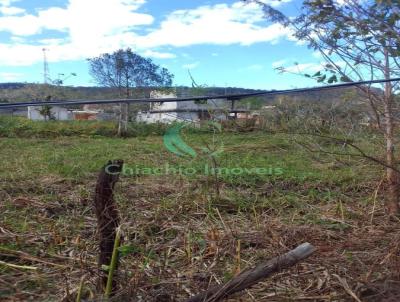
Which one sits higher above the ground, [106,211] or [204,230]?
[106,211]

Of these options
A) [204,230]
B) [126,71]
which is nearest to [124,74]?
[126,71]

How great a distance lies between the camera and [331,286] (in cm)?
180

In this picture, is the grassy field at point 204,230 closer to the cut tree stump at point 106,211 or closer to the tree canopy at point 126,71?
the cut tree stump at point 106,211

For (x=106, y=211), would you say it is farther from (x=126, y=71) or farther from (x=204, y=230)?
(x=126, y=71)

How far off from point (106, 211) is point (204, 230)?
1.20m

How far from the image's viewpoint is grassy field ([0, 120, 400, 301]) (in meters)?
1.78

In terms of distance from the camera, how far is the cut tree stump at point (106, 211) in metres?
1.54

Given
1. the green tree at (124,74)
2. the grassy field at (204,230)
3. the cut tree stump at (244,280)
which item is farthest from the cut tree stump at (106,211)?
the green tree at (124,74)

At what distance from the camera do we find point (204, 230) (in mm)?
2666

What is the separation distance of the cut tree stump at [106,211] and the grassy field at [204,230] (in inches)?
3.5

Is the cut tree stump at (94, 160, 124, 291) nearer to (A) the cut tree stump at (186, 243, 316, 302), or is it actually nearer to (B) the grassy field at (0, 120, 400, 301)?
(B) the grassy field at (0, 120, 400, 301)

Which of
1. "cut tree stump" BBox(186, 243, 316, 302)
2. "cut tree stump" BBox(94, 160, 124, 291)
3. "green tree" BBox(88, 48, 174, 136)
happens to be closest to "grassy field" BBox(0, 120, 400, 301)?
"cut tree stump" BBox(94, 160, 124, 291)

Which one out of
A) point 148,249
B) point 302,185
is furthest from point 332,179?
point 148,249

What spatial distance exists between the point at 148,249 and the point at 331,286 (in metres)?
1.05
